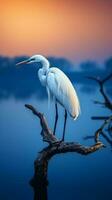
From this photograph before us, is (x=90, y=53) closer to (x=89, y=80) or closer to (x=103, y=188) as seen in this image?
(x=89, y=80)

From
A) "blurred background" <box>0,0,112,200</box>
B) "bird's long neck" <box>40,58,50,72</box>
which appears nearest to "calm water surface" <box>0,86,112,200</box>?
"blurred background" <box>0,0,112,200</box>

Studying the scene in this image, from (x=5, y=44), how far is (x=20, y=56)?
5.3 inches

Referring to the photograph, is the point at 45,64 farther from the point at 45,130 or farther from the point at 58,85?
the point at 45,130

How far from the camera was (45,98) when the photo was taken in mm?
3023

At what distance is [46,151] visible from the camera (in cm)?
300

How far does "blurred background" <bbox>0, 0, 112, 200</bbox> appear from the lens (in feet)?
Result: 9.91

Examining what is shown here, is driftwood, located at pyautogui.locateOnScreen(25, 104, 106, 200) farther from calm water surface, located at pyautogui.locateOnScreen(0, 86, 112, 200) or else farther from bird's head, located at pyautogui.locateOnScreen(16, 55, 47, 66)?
bird's head, located at pyautogui.locateOnScreen(16, 55, 47, 66)

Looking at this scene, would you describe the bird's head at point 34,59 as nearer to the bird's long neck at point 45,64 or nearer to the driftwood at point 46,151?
the bird's long neck at point 45,64

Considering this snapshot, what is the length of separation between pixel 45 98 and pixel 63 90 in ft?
0.45

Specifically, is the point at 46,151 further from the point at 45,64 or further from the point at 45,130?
the point at 45,64

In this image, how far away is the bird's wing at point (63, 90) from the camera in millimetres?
3000

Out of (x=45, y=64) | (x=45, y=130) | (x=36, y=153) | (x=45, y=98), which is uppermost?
(x=45, y=64)

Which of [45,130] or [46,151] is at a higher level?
[45,130]

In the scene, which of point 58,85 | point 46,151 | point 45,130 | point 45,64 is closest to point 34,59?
point 45,64
